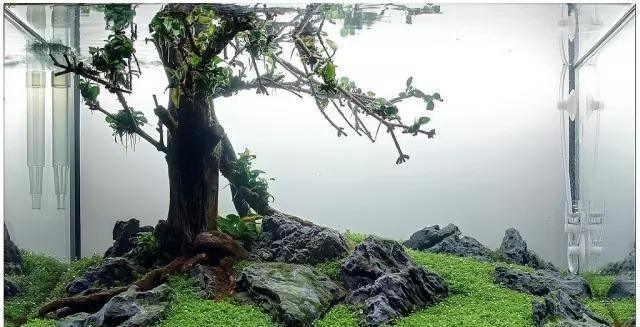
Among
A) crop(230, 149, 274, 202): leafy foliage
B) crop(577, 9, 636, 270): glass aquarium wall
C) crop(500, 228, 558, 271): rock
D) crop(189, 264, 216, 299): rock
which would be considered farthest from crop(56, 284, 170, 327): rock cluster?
crop(577, 9, 636, 270): glass aquarium wall

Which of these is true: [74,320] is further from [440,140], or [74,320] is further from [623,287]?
[623,287]

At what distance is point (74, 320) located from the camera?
7.61 feet

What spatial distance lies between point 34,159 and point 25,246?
0.35m

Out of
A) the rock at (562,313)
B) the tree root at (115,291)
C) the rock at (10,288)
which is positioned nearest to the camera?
the rock at (562,313)

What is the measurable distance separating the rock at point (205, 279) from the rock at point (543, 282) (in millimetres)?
1106

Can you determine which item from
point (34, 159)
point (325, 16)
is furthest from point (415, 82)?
point (34, 159)

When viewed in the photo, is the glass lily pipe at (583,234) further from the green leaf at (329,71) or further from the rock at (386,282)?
the green leaf at (329,71)

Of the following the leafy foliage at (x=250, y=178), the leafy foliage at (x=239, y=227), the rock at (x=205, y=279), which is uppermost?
the leafy foliage at (x=250, y=178)

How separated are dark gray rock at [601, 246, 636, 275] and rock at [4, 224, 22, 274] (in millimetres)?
2331

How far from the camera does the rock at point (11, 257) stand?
8.14ft

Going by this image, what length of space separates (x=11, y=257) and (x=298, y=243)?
1152 mm

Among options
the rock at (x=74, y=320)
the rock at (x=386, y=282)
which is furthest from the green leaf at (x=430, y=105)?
the rock at (x=74, y=320)

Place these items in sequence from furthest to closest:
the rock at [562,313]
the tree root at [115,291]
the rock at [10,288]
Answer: the rock at [10,288]
the tree root at [115,291]
the rock at [562,313]

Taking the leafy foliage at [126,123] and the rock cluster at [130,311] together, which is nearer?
the rock cluster at [130,311]
